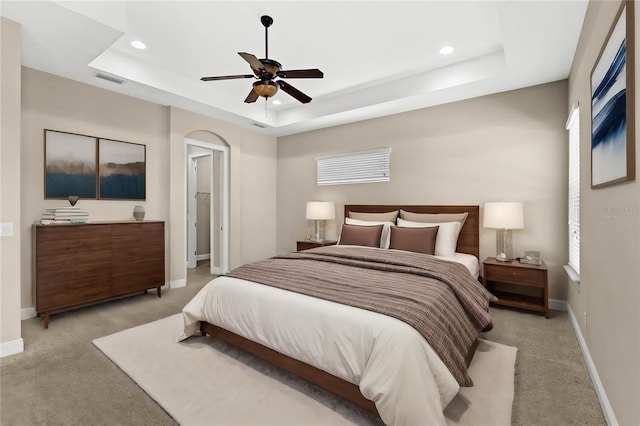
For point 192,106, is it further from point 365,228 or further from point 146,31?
point 365,228

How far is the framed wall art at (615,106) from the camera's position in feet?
4.48

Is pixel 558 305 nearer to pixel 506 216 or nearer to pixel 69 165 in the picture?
pixel 506 216

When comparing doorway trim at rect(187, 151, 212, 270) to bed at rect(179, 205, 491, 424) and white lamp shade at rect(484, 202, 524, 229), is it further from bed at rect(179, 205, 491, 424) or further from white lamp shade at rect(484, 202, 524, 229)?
white lamp shade at rect(484, 202, 524, 229)

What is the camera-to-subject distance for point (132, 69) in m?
3.61

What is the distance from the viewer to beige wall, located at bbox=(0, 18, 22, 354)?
8.02 ft

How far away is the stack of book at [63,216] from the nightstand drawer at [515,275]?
4668 millimetres

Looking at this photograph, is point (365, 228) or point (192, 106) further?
point (192, 106)

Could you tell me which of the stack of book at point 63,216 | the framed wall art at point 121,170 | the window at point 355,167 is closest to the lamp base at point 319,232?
the window at point 355,167

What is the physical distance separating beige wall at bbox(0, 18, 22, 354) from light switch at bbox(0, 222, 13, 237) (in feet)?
0.08

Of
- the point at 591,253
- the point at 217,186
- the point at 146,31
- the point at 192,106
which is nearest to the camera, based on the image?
the point at 591,253

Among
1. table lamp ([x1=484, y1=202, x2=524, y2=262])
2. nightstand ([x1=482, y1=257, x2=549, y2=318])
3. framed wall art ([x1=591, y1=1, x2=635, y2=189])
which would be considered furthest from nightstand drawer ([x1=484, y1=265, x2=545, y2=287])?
framed wall art ([x1=591, y1=1, x2=635, y2=189])

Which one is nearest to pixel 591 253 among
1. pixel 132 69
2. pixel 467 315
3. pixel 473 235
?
pixel 467 315

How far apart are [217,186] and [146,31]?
9.62 feet

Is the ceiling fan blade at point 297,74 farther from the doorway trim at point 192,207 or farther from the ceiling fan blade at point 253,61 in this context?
the doorway trim at point 192,207
